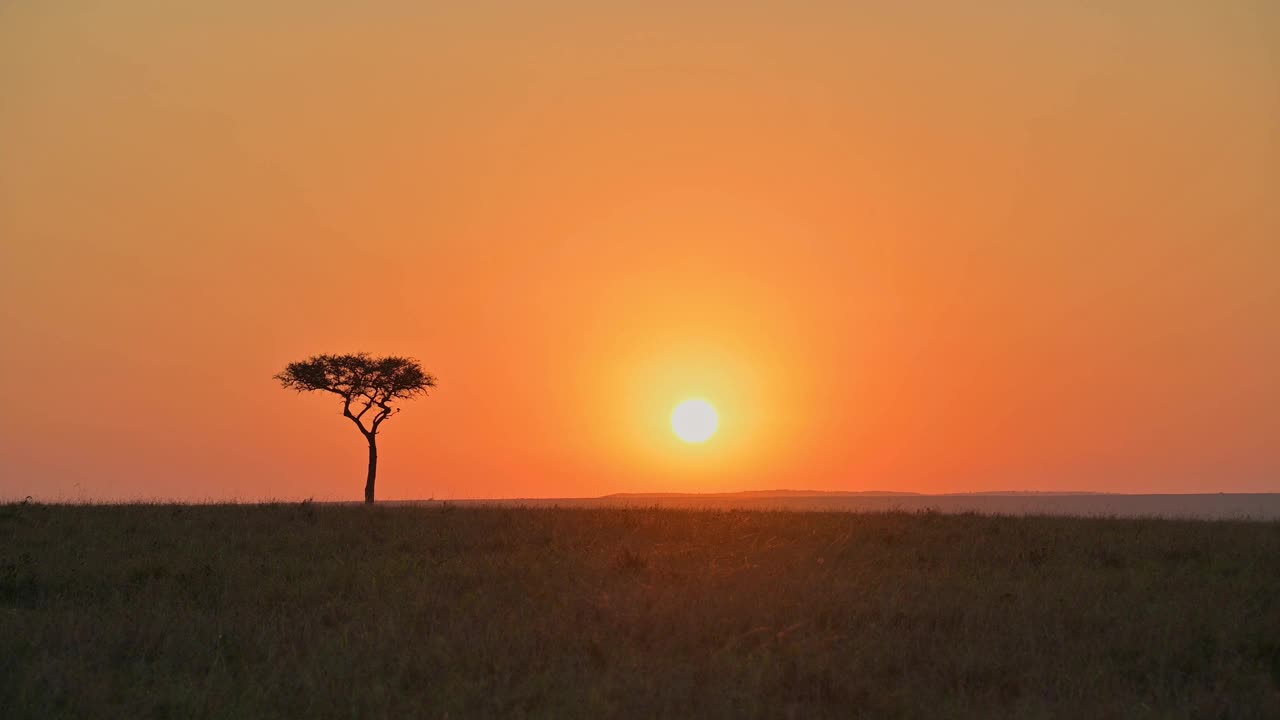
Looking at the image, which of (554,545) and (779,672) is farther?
(554,545)

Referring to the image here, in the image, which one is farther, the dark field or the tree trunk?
the tree trunk

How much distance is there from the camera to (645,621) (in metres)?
17.2

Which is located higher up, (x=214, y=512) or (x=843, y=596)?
(x=214, y=512)

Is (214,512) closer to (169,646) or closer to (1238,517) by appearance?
(169,646)

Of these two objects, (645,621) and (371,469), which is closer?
(645,621)

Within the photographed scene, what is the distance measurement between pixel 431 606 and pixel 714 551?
6.96m

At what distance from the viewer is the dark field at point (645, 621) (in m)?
14.0

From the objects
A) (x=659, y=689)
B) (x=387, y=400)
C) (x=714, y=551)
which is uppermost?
(x=387, y=400)

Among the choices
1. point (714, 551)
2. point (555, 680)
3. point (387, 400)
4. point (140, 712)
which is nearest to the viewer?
point (140, 712)

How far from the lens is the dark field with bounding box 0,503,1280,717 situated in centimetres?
1403

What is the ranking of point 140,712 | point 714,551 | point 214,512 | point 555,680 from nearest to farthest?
point 140,712 → point 555,680 → point 714,551 → point 214,512

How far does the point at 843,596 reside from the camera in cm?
1898

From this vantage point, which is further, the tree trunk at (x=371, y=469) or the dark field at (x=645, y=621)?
the tree trunk at (x=371, y=469)

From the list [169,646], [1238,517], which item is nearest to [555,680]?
[169,646]
